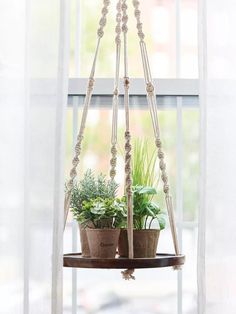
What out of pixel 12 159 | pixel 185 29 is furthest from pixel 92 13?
pixel 12 159

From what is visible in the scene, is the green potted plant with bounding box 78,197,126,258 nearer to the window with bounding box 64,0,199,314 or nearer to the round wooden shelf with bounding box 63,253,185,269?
the round wooden shelf with bounding box 63,253,185,269

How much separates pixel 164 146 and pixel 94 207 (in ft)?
1.82

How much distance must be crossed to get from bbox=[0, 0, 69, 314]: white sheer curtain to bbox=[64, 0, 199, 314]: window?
40 centimetres

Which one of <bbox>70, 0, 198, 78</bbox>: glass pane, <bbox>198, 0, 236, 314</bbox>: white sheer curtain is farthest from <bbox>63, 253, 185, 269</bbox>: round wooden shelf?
<bbox>70, 0, 198, 78</bbox>: glass pane

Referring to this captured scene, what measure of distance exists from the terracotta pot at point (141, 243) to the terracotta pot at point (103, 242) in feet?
0.12

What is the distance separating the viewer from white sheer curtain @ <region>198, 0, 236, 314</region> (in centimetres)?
184

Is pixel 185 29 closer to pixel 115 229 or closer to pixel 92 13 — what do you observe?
pixel 92 13

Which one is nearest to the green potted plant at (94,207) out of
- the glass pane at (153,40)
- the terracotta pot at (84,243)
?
the terracotta pot at (84,243)

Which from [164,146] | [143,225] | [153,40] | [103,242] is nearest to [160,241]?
[164,146]

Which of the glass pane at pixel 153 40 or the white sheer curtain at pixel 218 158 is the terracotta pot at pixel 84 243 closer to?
the white sheer curtain at pixel 218 158

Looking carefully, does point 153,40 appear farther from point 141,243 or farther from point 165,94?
point 141,243

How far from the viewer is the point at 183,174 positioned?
7.46 feet

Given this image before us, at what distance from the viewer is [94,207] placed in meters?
1.81

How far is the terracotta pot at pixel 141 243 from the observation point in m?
1.81
